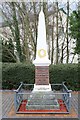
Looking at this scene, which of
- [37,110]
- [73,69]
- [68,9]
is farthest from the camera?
[68,9]

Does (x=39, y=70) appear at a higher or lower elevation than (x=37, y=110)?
higher

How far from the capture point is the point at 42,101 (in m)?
8.66

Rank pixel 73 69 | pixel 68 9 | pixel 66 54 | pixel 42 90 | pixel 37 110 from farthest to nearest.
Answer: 1. pixel 66 54
2. pixel 68 9
3. pixel 73 69
4. pixel 42 90
5. pixel 37 110

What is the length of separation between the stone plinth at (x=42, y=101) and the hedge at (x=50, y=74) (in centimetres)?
382

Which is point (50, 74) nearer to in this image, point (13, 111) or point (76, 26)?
point (76, 26)

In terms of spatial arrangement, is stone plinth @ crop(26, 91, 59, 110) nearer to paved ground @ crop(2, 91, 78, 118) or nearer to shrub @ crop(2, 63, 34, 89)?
paved ground @ crop(2, 91, 78, 118)

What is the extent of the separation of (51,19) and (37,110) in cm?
993

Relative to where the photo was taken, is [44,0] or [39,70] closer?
[39,70]

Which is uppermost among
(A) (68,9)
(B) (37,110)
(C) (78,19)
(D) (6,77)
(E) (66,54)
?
(A) (68,9)

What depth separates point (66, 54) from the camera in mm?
17719

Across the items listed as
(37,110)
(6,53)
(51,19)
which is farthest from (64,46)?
(37,110)

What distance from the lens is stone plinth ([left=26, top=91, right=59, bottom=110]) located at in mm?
8547

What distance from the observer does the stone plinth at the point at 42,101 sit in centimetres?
855

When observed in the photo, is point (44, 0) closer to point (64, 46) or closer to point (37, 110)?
point (64, 46)
